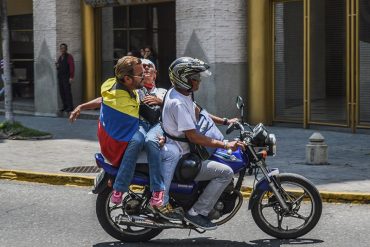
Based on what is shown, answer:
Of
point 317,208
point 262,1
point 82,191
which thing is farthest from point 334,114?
point 317,208

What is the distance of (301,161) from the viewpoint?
12.9 metres

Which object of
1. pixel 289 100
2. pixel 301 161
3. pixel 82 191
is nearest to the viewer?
pixel 82 191

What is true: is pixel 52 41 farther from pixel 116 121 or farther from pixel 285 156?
pixel 116 121

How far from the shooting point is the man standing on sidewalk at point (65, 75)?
22516 mm

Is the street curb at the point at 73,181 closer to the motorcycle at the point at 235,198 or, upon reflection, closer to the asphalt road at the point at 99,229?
the asphalt road at the point at 99,229

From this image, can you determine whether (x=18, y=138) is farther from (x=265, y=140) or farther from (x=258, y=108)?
(x=265, y=140)

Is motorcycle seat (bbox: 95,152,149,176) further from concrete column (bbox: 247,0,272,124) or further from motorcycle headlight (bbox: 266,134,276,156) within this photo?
concrete column (bbox: 247,0,272,124)

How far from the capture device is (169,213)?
24.7 feet

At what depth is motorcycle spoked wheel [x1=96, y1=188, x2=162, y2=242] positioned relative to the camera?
7715mm

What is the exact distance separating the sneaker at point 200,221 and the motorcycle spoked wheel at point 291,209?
0.47 meters

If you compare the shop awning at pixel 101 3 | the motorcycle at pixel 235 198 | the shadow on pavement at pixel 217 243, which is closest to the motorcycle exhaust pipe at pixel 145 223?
the motorcycle at pixel 235 198

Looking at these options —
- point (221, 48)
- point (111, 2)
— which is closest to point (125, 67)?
point (221, 48)

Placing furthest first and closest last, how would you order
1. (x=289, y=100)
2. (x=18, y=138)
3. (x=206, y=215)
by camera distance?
(x=289, y=100)
(x=18, y=138)
(x=206, y=215)

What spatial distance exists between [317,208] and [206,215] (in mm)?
1022
